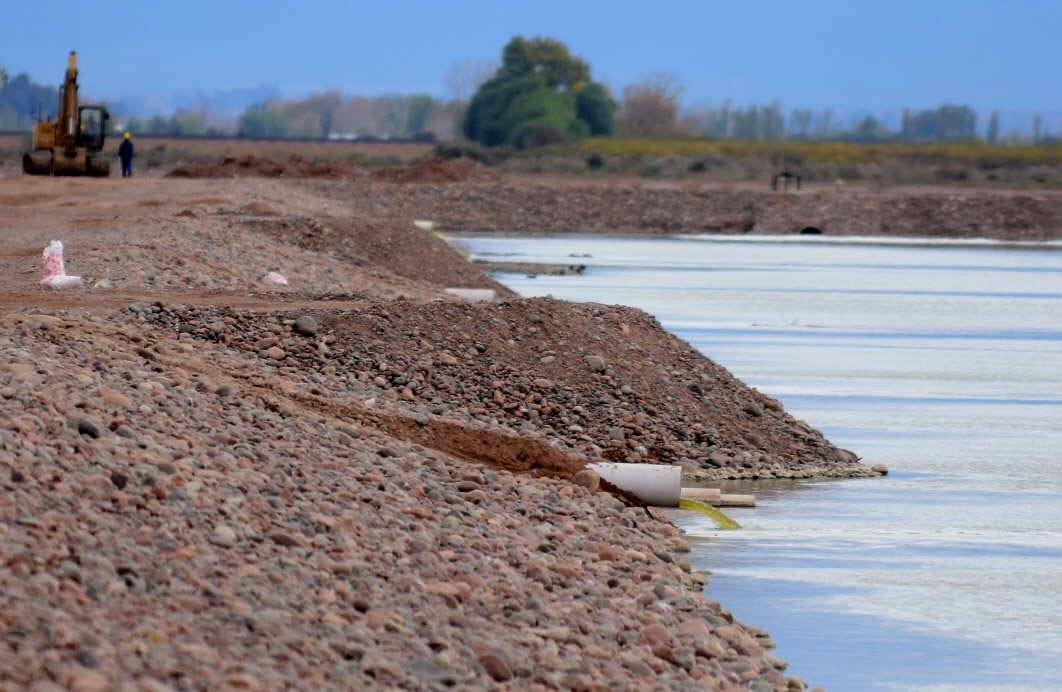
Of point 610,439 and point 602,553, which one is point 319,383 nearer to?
point 610,439

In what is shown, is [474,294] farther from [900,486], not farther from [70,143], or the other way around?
[70,143]

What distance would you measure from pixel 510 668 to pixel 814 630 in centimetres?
299

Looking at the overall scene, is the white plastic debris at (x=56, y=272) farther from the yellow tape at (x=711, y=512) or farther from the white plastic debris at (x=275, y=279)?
the yellow tape at (x=711, y=512)

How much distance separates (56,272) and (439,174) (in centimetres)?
6294

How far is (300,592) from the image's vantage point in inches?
353

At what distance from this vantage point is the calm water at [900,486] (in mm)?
11031

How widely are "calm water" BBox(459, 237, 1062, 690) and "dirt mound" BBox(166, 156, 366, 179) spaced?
122 feet

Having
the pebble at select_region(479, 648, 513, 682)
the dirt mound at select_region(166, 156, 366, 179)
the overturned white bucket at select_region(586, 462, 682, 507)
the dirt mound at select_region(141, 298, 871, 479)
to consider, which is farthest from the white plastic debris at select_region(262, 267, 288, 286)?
the dirt mound at select_region(166, 156, 366, 179)

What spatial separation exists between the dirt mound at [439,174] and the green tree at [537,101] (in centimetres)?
2983

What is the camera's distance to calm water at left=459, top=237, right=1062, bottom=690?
11.0 meters

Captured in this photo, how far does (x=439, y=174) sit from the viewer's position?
84.8 m

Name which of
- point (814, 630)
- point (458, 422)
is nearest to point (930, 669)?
point (814, 630)

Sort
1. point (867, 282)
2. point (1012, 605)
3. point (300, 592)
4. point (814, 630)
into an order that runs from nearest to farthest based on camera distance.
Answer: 1. point (300, 592)
2. point (814, 630)
3. point (1012, 605)
4. point (867, 282)

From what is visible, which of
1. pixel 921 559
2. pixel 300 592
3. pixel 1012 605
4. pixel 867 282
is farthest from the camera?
pixel 867 282
